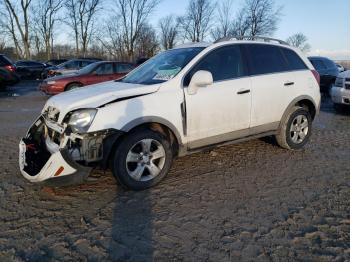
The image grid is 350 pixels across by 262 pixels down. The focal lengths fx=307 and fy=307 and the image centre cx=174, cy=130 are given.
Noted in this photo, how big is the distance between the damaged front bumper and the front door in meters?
1.14

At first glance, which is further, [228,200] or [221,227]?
[228,200]

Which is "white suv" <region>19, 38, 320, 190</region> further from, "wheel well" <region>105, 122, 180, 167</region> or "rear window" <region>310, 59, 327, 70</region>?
"rear window" <region>310, 59, 327, 70</region>

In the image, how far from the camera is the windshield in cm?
404

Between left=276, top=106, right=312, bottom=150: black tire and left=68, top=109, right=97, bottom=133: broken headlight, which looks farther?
left=276, top=106, right=312, bottom=150: black tire

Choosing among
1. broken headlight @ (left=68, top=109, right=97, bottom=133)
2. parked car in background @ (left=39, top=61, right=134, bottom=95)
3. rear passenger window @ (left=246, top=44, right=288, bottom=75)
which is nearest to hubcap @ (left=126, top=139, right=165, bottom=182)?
broken headlight @ (left=68, top=109, right=97, bottom=133)

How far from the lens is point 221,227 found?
2.90 m

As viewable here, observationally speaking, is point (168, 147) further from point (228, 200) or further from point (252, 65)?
A: point (252, 65)

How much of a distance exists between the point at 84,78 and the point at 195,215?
9.54 metres

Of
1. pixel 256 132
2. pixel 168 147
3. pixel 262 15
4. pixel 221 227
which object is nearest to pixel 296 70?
pixel 256 132

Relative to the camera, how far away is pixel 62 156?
10.5 ft

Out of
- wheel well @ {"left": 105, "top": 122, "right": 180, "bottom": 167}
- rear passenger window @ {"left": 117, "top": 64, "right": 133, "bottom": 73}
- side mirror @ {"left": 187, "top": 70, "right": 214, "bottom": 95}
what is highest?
rear passenger window @ {"left": 117, "top": 64, "right": 133, "bottom": 73}

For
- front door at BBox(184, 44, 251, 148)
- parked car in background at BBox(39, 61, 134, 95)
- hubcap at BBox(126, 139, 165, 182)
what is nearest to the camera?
hubcap at BBox(126, 139, 165, 182)

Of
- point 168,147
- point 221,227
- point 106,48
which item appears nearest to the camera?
point 221,227

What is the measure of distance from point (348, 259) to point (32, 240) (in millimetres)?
2663
